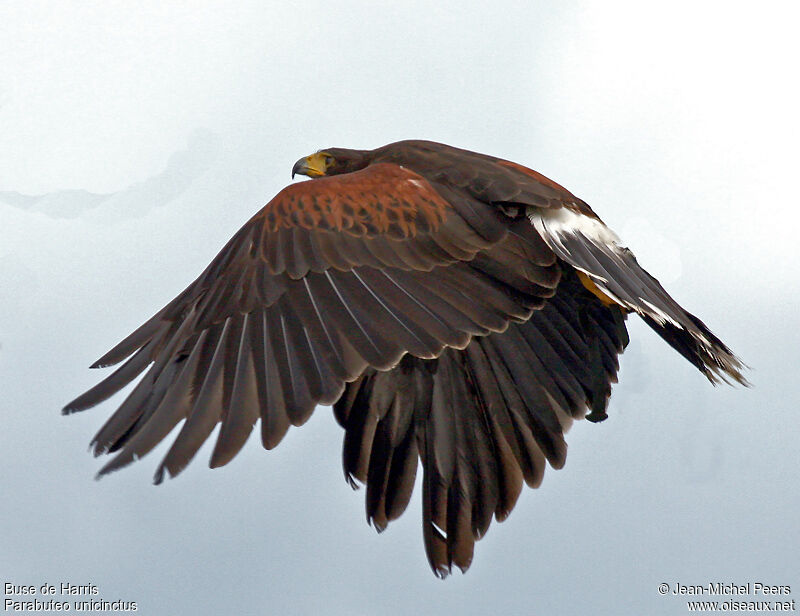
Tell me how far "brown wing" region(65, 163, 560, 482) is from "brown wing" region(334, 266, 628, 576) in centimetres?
106

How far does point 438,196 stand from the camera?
21.2ft

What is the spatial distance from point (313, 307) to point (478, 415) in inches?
79.3

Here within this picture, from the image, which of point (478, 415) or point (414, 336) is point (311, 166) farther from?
point (414, 336)

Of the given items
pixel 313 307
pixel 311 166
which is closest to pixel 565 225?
pixel 313 307

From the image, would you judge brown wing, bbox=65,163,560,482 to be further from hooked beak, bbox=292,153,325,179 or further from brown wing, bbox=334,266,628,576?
hooked beak, bbox=292,153,325,179

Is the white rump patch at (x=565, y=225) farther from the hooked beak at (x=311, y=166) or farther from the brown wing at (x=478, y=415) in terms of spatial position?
the hooked beak at (x=311, y=166)

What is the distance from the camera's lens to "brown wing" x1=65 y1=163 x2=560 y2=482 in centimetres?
538

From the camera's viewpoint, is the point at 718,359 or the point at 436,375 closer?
the point at 718,359

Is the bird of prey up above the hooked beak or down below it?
below

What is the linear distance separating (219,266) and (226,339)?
2.18 ft

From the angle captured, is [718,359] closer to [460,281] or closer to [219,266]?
[460,281]

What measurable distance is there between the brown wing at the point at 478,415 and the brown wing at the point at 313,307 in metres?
1.06

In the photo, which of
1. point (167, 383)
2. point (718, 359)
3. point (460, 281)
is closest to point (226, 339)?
point (167, 383)

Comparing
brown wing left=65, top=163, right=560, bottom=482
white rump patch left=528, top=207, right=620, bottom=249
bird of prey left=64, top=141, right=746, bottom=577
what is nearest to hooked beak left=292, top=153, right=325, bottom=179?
bird of prey left=64, top=141, right=746, bottom=577
